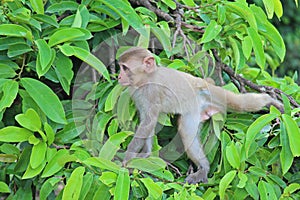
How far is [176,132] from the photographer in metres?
2.02

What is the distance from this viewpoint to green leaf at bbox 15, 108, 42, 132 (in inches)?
65.9

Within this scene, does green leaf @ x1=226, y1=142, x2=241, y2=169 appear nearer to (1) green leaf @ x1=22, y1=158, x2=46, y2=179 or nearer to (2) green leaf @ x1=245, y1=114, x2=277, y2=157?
(2) green leaf @ x1=245, y1=114, x2=277, y2=157

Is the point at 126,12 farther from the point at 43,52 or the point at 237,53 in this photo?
the point at 237,53

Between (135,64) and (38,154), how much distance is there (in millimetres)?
430

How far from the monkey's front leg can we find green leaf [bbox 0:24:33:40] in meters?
0.46

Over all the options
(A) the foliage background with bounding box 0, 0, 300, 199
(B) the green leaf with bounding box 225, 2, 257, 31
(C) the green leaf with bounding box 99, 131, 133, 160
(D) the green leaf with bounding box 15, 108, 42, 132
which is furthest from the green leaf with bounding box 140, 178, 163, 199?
(B) the green leaf with bounding box 225, 2, 257, 31

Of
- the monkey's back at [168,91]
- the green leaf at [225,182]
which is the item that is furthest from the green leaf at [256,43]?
the green leaf at [225,182]

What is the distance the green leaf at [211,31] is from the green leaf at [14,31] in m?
0.60

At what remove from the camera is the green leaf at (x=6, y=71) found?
174 cm

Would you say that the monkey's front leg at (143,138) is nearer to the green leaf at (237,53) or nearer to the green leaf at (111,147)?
the green leaf at (111,147)

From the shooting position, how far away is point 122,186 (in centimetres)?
156

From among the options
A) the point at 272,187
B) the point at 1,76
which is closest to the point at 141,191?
the point at 272,187

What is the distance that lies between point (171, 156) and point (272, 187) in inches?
14.4

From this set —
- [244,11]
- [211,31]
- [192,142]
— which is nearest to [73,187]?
[192,142]
